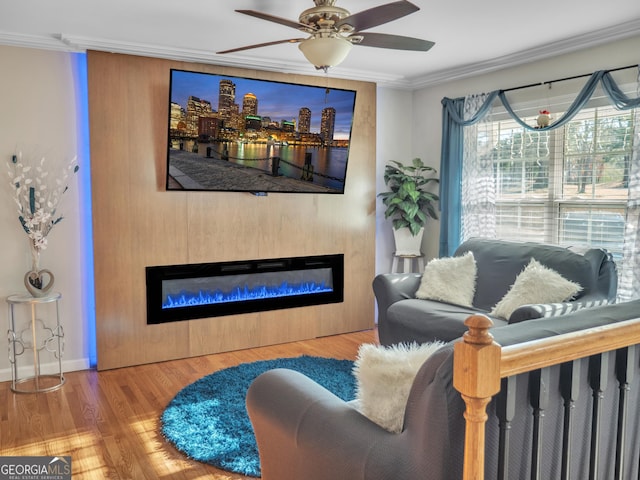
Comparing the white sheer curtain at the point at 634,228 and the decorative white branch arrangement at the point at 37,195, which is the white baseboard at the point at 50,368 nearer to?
the decorative white branch arrangement at the point at 37,195

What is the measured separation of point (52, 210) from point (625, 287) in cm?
430

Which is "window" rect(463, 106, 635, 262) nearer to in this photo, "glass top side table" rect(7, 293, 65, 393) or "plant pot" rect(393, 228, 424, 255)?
"plant pot" rect(393, 228, 424, 255)

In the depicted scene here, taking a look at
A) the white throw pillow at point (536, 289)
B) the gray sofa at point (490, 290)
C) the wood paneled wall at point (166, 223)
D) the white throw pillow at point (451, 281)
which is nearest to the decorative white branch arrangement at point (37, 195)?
the wood paneled wall at point (166, 223)

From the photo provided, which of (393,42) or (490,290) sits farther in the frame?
(490,290)

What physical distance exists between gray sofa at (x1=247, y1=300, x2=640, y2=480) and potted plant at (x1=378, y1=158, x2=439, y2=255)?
3.40 m

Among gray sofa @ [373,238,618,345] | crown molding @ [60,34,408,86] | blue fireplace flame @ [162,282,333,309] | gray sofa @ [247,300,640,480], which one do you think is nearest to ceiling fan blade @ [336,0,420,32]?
gray sofa @ [247,300,640,480]

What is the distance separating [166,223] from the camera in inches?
174

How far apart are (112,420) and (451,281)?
2643 millimetres

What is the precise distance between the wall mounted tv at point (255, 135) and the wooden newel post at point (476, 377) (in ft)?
11.6

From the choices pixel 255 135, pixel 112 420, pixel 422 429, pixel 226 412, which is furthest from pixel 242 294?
pixel 422 429

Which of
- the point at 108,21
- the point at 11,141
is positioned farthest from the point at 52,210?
the point at 108,21

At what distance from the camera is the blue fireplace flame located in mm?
4578

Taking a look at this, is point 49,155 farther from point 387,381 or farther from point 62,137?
point 387,381

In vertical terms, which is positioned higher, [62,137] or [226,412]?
[62,137]
